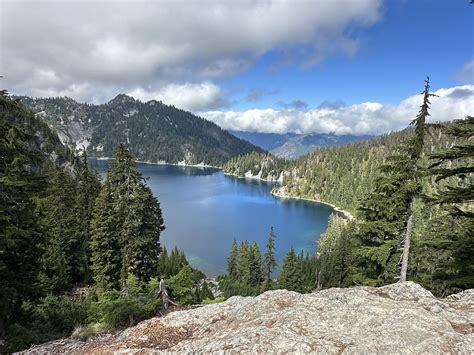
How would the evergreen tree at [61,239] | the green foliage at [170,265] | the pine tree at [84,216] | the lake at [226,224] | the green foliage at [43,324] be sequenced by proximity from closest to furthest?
the green foliage at [43,324] < the evergreen tree at [61,239] < the pine tree at [84,216] < the green foliage at [170,265] < the lake at [226,224]

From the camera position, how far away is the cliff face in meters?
6.48

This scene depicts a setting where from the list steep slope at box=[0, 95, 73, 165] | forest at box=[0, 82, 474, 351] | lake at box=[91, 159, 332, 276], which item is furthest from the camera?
steep slope at box=[0, 95, 73, 165]

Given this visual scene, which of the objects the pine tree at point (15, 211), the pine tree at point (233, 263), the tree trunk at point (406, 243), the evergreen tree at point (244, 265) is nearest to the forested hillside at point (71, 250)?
the pine tree at point (15, 211)

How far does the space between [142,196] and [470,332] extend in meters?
24.6

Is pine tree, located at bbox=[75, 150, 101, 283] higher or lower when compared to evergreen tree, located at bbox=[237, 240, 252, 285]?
higher

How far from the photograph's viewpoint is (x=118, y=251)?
1260 inches

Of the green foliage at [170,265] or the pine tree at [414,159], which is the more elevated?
the pine tree at [414,159]

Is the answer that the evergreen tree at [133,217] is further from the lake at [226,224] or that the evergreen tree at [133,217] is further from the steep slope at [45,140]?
the steep slope at [45,140]

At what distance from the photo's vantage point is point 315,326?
721 cm

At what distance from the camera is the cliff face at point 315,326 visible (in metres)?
6.48

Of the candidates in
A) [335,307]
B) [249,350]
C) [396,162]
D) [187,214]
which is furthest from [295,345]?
[187,214]

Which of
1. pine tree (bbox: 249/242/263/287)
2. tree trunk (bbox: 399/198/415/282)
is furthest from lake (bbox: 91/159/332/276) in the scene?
tree trunk (bbox: 399/198/415/282)

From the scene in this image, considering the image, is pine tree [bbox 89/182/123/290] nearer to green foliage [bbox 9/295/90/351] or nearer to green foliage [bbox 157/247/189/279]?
green foliage [bbox 9/295/90/351]

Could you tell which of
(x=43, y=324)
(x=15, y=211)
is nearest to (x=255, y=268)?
(x=43, y=324)
